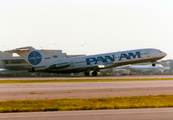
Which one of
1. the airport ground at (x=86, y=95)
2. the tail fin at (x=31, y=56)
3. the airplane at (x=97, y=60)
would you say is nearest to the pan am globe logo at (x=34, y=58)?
the tail fin at (x=31, y=56)

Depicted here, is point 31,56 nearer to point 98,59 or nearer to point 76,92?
point 98,59

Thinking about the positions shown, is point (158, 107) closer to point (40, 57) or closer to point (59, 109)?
point (59, 109)

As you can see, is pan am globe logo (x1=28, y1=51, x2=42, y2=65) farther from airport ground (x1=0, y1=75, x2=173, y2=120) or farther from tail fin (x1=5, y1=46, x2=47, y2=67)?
airport ground (x1=0, y1=75, x2=173, y2=120)

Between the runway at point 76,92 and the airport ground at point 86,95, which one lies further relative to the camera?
the runway at point 76,92

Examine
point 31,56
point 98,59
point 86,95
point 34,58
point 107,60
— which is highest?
point 31,56

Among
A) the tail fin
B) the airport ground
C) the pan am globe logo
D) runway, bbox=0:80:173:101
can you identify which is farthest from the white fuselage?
the airport ground

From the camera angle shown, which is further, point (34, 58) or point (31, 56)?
point (34, 58)

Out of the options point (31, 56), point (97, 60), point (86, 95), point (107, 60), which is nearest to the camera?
point (86, 95)

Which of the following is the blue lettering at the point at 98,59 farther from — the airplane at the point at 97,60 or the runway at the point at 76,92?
the runway at the point at 76,92

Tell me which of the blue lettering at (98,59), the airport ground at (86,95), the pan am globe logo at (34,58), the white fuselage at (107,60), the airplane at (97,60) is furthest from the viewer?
the blue lettering at (98,59)

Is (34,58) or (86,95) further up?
(34,58)

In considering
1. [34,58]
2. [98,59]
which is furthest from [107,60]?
[34,58]

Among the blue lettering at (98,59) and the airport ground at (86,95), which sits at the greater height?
the blue lettering at (98,59)

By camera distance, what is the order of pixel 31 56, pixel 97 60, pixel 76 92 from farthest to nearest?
pixel 97 60 < pixel 31 56 < pixel 76 92
